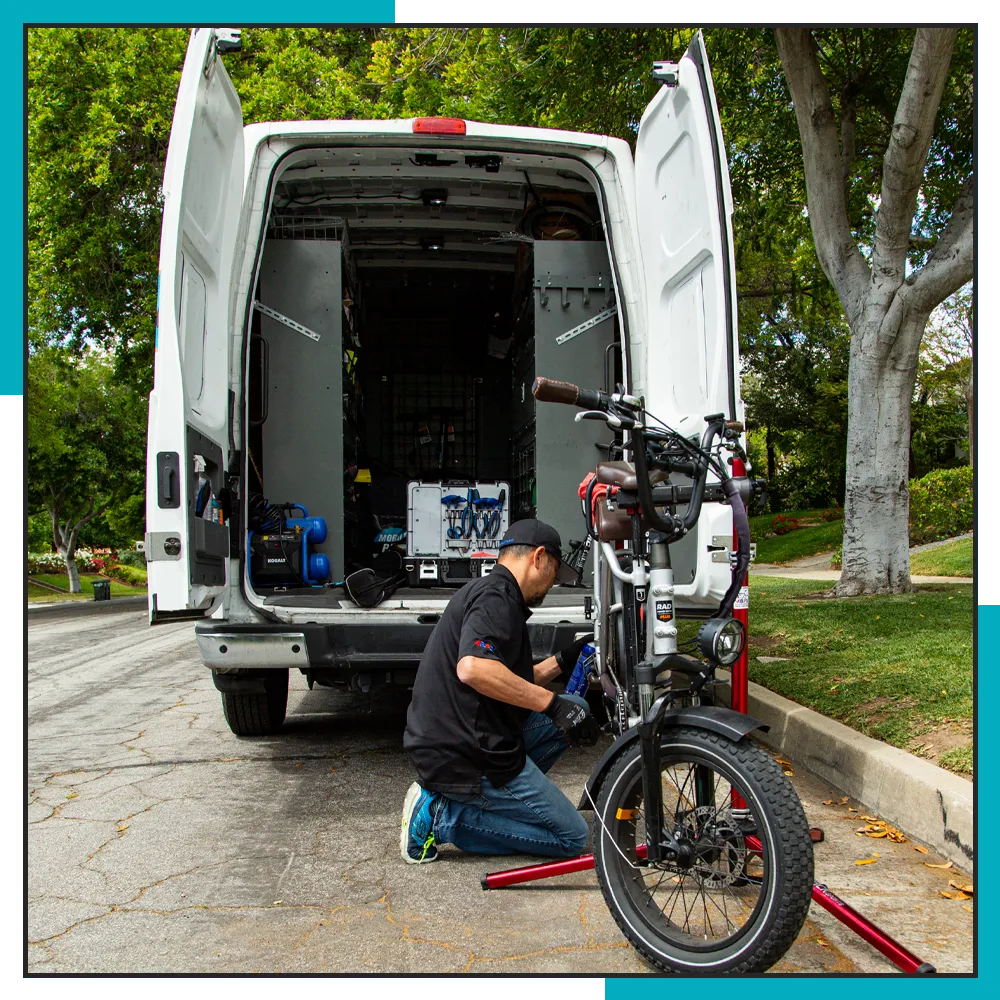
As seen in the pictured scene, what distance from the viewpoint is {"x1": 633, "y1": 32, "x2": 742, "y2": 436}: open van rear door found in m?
4.21

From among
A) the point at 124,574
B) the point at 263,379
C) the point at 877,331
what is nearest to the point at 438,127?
the point at 263,379

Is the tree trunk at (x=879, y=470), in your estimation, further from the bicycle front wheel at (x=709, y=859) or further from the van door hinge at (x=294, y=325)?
the bicycle front wheel at (x=709, y=859)

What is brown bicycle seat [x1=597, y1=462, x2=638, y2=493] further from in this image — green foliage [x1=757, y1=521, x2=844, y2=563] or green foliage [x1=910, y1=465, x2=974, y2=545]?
green foliage [x1=757, y1=521, x2=844, y2=563]

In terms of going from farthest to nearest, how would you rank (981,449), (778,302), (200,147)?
(778,302) < (200,147) < (981,449)

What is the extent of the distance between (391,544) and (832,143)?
591cm

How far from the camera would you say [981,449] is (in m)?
2.50

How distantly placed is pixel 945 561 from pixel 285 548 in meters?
11.2

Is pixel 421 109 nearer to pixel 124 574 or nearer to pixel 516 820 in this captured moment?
pixel 516 820

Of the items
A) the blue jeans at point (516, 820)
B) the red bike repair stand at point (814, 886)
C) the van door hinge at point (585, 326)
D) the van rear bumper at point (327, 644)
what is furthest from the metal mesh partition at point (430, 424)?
the blue jeans at point (516, 820)

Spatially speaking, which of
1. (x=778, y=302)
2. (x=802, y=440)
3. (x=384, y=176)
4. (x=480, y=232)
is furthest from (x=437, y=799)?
(x=802, y=440)

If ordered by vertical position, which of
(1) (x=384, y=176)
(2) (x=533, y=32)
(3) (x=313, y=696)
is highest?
(2) (x=533, y=32)

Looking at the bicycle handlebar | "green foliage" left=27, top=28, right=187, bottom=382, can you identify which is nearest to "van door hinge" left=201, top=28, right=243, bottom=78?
the bicycle handlebar

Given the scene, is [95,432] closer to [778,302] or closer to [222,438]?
[778,302]

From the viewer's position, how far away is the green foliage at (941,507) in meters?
18.3
